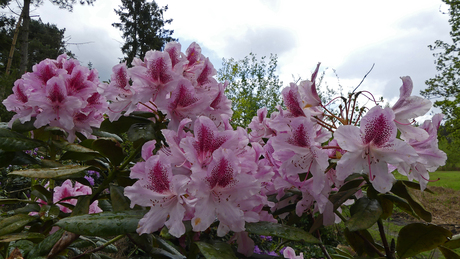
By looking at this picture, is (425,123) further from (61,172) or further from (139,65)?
(61,172)

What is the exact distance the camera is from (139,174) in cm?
60

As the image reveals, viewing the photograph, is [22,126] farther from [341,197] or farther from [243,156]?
[341,197]

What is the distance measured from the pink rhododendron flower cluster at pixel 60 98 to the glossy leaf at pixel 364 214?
856 millimetres

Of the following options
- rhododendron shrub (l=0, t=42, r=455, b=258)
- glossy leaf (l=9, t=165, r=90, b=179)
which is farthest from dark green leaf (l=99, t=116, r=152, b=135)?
glossy leaf (l=9, t=165, r=90, b=179)

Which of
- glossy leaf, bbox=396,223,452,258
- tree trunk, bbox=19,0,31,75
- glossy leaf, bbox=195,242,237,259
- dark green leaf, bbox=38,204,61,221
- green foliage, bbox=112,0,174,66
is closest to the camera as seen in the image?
glossy leaf, bbox=195,242,237,259

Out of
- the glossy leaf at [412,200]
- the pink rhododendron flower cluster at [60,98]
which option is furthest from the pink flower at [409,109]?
the pink rhododendron flower cluster at [60,98]

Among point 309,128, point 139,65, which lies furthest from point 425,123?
point 139,65

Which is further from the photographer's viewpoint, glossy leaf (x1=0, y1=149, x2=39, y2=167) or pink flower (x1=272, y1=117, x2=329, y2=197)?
glossy leaf (x1=0, y1=149, x2=39, y2=167)

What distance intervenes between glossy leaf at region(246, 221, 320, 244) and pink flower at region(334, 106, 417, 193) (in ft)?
0.45

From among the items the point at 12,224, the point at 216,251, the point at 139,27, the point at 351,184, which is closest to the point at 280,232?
the point at 216,251

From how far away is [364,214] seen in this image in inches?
22.8

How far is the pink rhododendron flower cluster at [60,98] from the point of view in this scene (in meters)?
0.88

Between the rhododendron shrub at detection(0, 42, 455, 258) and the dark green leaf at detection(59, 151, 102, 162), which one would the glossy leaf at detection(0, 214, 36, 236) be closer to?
the rhododendron shrub at detection(0, 42, 455, 258)

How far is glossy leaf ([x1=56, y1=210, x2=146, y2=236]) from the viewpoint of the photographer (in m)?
0.51
